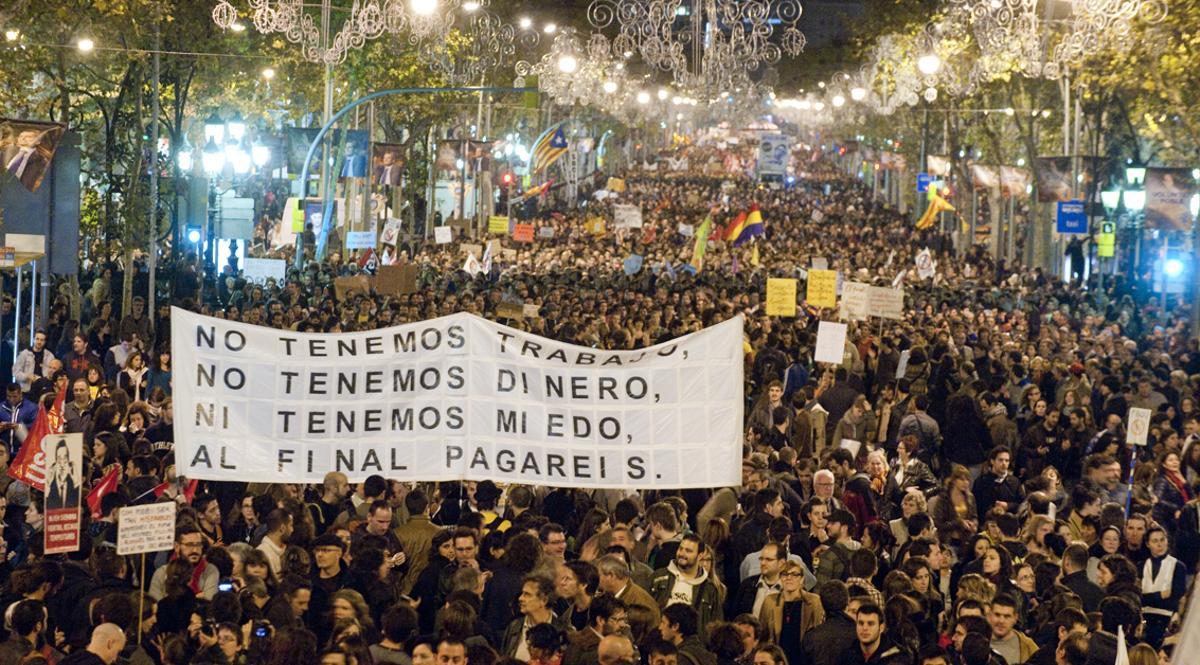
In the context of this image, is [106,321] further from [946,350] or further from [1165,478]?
[1165,478]

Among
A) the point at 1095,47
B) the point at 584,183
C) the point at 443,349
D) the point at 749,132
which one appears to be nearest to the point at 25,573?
the point at 443,349

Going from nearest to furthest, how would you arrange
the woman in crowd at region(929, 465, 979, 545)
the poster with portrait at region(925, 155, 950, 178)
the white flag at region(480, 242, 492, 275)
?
the woman in crowd at region(929, 465, 979, 545) < the white flag at region(480, 242, 492, 275) < the poster with portrait at region(925, 155, 950, 178)

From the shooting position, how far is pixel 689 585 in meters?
9.61

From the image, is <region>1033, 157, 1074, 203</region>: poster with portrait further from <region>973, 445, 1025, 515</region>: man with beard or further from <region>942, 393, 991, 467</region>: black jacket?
<region>973, 445, 1025, 515</region>: man with beard

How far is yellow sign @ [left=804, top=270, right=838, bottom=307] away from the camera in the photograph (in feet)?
79.0

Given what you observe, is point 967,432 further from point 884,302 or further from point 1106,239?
point 1106,239

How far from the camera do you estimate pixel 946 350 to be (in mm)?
21172

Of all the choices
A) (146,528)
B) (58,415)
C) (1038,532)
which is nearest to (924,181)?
(58,415)

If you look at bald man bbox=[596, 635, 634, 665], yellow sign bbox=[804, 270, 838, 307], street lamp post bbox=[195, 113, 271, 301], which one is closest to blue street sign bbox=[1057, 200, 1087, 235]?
yellow sign bbox=[804, 270, 838, 307]

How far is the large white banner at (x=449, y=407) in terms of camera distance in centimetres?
1037

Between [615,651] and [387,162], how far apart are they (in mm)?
37363

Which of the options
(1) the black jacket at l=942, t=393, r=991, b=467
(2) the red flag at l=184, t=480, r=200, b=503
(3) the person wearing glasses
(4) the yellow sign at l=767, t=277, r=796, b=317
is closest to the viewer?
(3) the person wearing glasses

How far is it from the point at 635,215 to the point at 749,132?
132 meters

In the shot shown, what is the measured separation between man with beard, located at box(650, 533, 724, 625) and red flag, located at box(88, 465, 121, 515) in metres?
3.65
